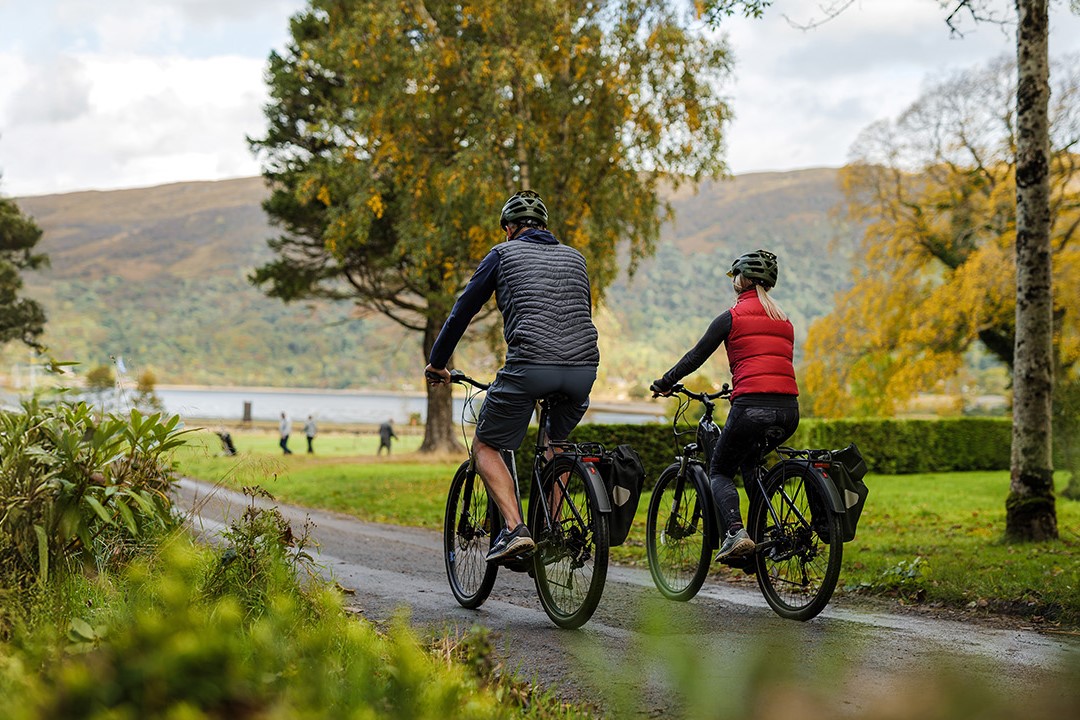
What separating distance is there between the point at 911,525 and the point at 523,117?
10.7 m

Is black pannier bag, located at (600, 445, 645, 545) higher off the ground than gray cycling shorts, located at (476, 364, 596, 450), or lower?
lower

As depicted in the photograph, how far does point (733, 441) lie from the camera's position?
19.9ft

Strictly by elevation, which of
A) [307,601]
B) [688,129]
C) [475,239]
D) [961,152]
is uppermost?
[961,152]

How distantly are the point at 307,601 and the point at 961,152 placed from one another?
3353 cm

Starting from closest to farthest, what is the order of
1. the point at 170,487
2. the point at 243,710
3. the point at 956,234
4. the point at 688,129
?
the point at 243,710, the point at 170,487, the point at 688,129, the point at 956,234

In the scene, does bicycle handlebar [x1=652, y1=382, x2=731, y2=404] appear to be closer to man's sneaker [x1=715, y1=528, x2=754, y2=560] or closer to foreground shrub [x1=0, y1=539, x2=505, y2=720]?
man's sneaker [x1=715, y1=528, x2=754, y2=560]

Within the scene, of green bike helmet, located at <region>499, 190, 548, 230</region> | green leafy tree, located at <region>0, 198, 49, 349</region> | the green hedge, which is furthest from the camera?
green leafy tree, located at <region>0, 198, 49, 349</region>

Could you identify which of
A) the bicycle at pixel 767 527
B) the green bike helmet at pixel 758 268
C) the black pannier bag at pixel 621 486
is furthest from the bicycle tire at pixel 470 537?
the green bike helmet at pixel 758 268

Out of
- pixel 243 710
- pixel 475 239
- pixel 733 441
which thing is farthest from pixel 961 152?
pixel 243 710

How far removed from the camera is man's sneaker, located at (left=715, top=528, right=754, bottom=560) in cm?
587

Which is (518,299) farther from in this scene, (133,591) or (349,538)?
(349,538)

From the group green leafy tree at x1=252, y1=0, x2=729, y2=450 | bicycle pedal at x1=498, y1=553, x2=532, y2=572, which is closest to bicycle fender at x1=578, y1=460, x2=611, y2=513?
Answer: bicycle pedal at x1=498, y1=553, x2=532, y2=572

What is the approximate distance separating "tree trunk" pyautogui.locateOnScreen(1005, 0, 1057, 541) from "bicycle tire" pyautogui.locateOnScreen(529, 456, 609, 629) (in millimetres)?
5265

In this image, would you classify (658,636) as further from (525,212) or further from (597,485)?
(525,212)
